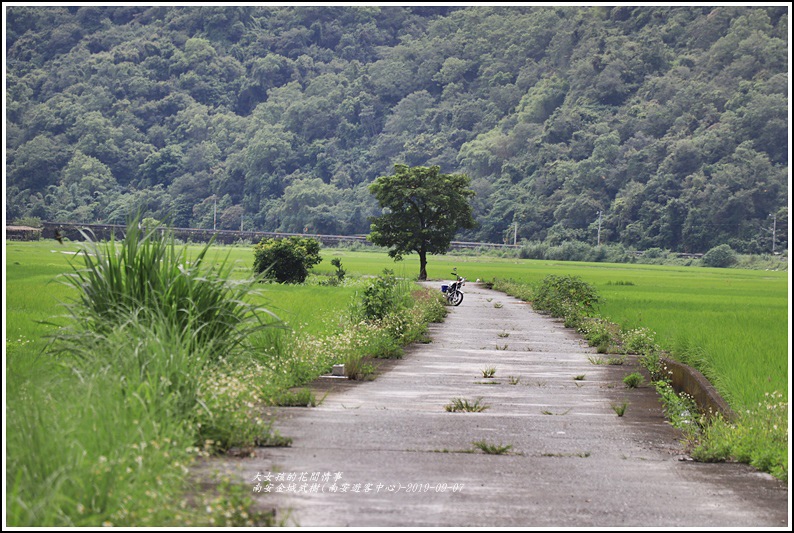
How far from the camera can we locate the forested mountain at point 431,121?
107 m

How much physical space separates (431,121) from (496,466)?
155 m

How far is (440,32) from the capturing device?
196875 millimetres

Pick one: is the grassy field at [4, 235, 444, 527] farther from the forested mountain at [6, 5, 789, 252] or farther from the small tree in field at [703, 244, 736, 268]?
the forested mountain at [6, 5, 789, 252]

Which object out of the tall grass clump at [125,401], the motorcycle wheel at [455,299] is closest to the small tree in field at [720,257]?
the motorcycle wheel at [455,299]

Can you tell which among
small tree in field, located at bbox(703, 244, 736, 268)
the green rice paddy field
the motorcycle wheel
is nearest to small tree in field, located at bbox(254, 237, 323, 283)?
the green rice paddy field

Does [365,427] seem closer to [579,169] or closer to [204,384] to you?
[204,384]

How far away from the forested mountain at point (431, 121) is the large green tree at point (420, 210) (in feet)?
146

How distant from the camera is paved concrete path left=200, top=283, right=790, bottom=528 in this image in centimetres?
498

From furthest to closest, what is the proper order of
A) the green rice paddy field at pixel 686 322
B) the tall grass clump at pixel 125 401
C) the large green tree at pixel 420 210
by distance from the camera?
the large green tree at pixel 420 210
the green rice paddy field at pixel 686 322
the tall grass clump at pixel 125 401

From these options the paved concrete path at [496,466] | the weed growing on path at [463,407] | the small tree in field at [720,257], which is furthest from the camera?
the small tree in field at [720,257]

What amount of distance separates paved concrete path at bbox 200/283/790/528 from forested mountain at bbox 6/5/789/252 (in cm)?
8511

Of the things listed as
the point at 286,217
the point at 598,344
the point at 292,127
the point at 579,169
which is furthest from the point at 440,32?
the point at 598,344

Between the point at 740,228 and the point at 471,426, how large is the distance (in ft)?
307

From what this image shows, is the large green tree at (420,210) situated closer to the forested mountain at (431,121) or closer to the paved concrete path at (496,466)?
the paved concrete path at (496,466)
